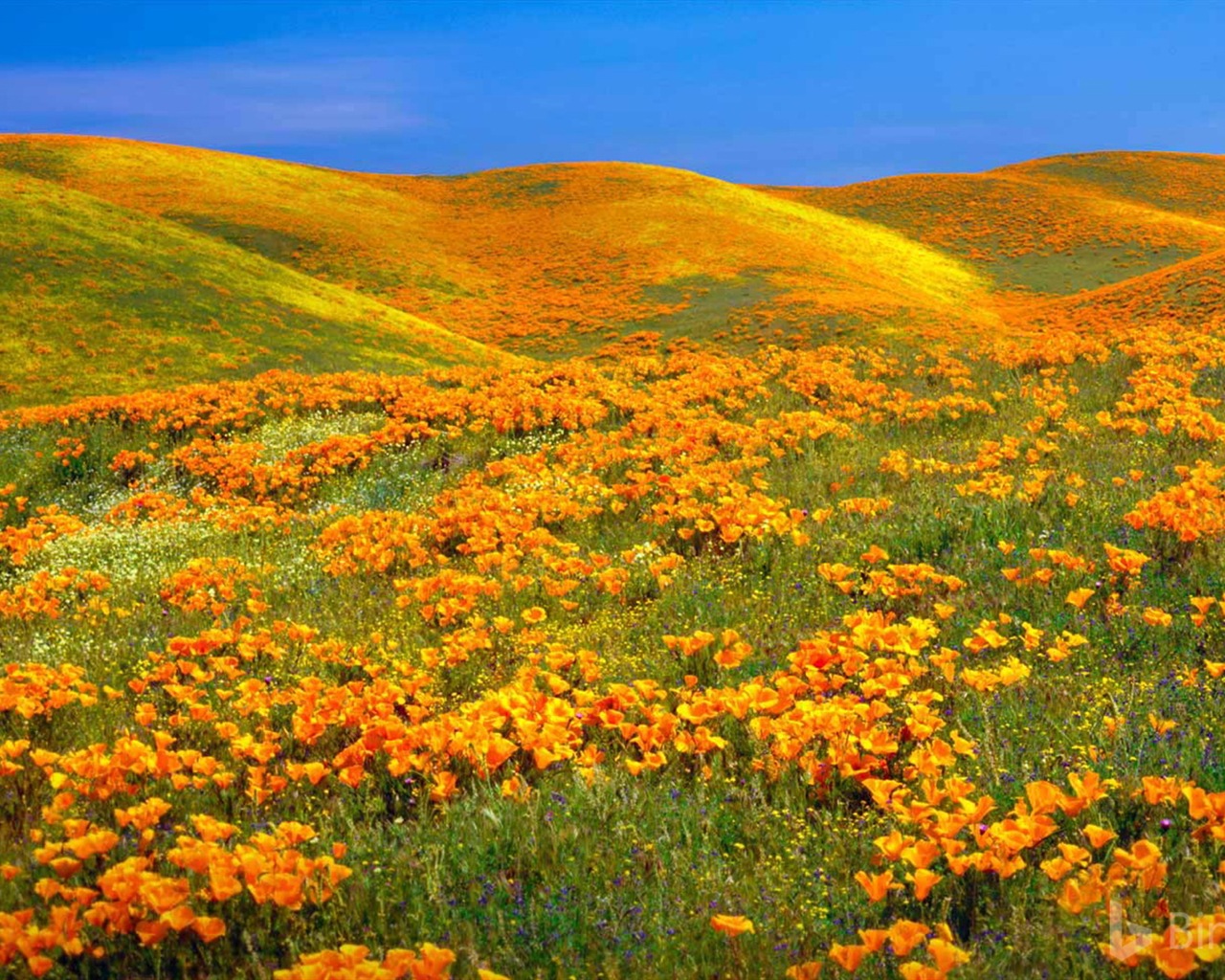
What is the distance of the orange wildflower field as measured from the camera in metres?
2.96

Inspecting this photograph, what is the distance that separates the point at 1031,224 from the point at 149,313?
54145 mm

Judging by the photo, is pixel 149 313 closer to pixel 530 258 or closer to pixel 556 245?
pixel 530 258

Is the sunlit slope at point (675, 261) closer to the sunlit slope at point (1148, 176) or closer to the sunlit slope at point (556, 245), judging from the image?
the sunlit slope at point (556, 245)

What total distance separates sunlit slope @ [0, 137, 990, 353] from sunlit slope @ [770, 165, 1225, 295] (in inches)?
120

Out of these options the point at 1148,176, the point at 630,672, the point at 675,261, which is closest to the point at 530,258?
the point at 675,261

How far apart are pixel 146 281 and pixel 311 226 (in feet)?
71.6

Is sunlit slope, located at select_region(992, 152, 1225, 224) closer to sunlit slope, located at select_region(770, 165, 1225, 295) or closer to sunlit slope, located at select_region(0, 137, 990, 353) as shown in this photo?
sunlit slope, located at select_region(770, 165, 1225, 295)

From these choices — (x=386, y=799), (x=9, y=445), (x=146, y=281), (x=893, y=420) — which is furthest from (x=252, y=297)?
(x=386, y=799)

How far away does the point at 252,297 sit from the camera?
33844 millimetres

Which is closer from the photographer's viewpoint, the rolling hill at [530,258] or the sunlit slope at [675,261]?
the rolling hill at [530,258]

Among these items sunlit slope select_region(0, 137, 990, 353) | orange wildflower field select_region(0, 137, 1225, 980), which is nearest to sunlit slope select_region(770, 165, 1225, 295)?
sunlit slope select_region(0, 137, 990, 353)

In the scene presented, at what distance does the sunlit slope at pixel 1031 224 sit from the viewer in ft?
161

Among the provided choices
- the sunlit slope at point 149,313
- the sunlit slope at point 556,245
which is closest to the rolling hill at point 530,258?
the sunlit slope at point 149,313

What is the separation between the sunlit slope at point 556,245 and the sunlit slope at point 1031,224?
3.05 metres
